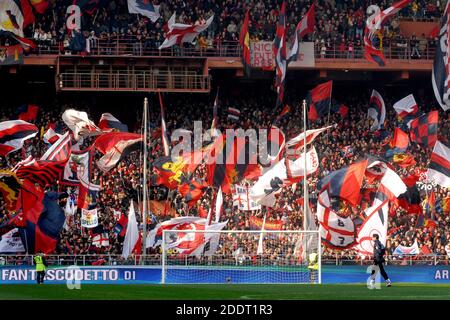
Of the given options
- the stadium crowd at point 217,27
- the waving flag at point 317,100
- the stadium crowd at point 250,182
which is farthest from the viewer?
the stadium crowd at point 217,27

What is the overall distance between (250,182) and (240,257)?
341 inches

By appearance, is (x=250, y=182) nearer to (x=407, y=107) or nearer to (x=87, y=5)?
(x=407, y=107)

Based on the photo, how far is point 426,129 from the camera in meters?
47.5

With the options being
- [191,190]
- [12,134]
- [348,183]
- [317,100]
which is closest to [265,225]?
[191,190]

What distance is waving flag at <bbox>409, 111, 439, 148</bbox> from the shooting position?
47.1 metres

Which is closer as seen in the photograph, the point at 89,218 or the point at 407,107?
the point at 89,218

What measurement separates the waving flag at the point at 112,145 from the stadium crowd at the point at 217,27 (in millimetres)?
9060

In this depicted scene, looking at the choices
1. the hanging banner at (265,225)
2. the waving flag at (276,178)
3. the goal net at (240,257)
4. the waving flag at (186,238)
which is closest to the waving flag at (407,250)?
the hanging banner at (265,225)

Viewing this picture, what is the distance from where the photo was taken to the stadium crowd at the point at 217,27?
180 ft

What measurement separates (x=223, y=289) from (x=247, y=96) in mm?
26729

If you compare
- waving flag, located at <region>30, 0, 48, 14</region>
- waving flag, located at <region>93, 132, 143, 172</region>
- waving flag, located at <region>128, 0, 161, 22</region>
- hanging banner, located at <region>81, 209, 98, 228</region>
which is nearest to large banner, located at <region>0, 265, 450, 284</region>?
hanging banner, located at <region>81, 209, 98, 228</region>

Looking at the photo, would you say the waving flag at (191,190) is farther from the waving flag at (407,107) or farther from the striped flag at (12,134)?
the waving flag at (407,107)

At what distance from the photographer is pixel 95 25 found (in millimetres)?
55531
